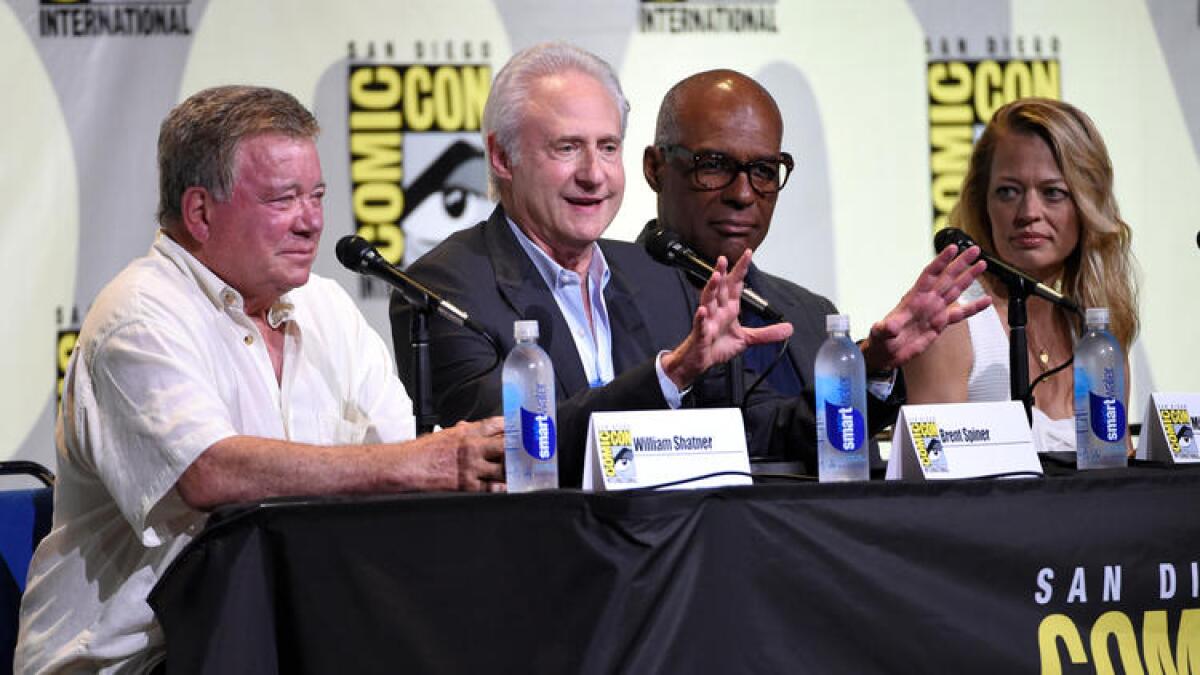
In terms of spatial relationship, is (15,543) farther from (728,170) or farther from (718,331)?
(728,170)

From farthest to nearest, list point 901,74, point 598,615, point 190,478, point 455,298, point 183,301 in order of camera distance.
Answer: point 901,74 < point 455,298 < point 183,301 < point 190,478 < point 598,615

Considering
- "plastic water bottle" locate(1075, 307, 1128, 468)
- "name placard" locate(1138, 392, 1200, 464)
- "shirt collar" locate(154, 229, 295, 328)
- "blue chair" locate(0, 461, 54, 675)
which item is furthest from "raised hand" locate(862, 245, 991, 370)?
"blue chair" locate(0, 461, 54, 675)

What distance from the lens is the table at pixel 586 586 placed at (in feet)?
6.31

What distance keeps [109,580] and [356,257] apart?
23.6 inches

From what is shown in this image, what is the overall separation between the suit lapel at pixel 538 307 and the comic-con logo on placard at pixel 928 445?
0.79 m

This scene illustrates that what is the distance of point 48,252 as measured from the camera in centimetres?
397

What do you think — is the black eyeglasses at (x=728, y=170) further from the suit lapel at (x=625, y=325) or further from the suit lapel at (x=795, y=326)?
the suit lapel at (x=625, y=325)

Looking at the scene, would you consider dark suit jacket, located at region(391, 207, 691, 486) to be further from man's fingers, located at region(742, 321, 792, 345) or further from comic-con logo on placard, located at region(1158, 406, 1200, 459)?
comic-con logo on placard, located at region(1158, 406, 1200, 459)

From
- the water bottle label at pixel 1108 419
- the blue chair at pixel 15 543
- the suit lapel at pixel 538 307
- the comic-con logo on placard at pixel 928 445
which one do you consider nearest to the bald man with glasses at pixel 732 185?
the suit lapel at pixel 538 307

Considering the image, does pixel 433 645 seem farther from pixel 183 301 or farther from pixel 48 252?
pixel 48 252

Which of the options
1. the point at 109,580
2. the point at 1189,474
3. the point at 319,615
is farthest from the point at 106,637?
the point at 1189,474

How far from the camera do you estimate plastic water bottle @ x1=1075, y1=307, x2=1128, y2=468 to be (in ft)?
8.07

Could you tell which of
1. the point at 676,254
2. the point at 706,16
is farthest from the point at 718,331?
the point at 706,16

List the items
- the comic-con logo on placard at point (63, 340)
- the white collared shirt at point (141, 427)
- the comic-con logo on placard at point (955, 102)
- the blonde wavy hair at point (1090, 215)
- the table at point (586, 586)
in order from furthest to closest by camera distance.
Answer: the comic-con logo on placard at point (955, 102)
the comic-con logo on placard at point (63, 340)
the blonde wavy hair at point (1090, 215)
the white collared shirt at point (141, 427)
the table at point (586, 586)
